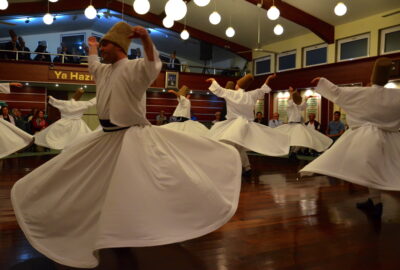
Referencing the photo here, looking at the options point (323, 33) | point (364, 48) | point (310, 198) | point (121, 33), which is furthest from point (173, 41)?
point (121, 33)

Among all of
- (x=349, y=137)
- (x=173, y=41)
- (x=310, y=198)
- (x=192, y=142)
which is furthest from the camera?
(x=173, y=41)

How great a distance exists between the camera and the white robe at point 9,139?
4266 millimetres

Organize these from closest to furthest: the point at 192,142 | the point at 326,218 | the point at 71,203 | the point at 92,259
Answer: the point at 92,259 → the point at 71,203 → the point at 192,142 → the point at 326,218

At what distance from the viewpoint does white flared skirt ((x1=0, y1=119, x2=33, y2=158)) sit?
4.26 m

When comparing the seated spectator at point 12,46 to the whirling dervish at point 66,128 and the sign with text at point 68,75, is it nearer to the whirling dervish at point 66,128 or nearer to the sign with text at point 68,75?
the sign with text at point 68,75

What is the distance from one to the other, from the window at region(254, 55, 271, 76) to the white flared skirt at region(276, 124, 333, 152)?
270 inches

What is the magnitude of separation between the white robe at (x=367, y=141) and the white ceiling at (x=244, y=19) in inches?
278

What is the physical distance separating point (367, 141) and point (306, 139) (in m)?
3.67

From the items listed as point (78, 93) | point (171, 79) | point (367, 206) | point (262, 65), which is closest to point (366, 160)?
point (367, 206)

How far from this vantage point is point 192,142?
7.06 feet

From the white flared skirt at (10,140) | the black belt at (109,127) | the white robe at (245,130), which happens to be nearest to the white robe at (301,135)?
the white robe at (245,130)

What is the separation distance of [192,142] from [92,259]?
880mm

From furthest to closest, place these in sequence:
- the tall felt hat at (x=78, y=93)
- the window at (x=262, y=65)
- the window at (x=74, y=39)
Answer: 1. the window at (x=74, y=39)
2. the window at (x=262, y=65)
3. the tall felt hat at (x=78, y=93)

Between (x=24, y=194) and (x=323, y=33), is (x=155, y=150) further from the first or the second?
(x=323, y=33)
